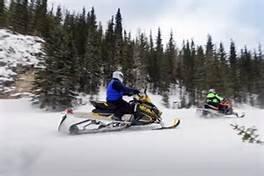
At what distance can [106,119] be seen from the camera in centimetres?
842

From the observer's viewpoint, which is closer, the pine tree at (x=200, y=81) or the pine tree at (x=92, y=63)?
the pine tree at (x=92, y=63)

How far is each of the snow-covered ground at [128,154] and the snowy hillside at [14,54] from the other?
23413 mm

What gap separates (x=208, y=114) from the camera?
510 inches

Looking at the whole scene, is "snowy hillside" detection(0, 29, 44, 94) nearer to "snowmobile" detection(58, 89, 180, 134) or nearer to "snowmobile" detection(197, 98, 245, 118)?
"snowmobile" detection(197, 98, 245, 118)

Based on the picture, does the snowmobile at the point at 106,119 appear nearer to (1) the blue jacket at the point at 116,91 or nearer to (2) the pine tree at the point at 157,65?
(1) the blue jacket at the point at 116,91

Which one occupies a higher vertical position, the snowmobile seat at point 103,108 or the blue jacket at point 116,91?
the blue jacket at point 116,91

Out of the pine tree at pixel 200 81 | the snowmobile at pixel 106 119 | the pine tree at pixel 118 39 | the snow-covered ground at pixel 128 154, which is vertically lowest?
the snow-covered ground at pixel 128 154

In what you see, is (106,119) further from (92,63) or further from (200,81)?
(200,81)

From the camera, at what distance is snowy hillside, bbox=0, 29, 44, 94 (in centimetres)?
3150

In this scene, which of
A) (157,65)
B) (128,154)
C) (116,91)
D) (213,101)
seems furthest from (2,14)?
(128,154)

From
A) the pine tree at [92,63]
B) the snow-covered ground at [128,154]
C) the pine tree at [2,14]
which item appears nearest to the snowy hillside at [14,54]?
the pine tree at [2,14]

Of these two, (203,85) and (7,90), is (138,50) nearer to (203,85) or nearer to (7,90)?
(203,85)

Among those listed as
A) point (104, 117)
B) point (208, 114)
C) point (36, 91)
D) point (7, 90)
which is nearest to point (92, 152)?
point (104, 117)

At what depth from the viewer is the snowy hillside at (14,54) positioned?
103 feet
